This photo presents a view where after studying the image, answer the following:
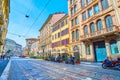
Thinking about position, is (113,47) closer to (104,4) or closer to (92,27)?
(92,27)

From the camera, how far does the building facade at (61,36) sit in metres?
35.1

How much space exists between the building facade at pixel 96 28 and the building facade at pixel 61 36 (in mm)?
3419

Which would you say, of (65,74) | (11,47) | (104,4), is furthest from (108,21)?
(11,47)

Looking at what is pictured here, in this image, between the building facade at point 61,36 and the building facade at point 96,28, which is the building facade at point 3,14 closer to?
the building facade at point 61,36

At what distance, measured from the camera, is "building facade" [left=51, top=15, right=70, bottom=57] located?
35.1 m

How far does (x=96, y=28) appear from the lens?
76.6ft

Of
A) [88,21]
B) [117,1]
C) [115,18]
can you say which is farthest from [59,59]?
[117,1]

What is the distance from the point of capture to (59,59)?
95.6ft

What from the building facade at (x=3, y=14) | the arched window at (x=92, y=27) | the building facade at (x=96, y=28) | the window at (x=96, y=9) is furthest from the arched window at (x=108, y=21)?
the building facade at (x=3, y=14)

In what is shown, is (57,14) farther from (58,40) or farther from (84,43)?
(84,43)

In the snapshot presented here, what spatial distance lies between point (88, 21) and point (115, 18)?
23.2 ft

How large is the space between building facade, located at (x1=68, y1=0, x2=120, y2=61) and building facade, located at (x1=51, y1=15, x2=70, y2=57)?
342cm

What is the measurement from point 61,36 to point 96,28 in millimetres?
17482

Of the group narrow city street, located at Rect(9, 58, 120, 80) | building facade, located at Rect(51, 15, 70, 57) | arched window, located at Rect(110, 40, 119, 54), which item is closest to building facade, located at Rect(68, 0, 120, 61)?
arched window, located at Rect(110, 40, 119, 54)
